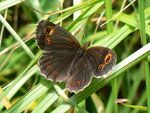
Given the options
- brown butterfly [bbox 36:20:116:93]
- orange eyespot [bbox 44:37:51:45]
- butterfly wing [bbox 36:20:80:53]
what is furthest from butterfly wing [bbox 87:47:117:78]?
orange eyespot [bbox 44:37:51:45]

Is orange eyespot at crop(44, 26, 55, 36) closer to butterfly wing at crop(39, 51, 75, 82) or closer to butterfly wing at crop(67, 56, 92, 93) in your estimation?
butterfly wing at crop(39, 51, 75, 82)

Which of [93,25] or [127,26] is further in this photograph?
[93,25]

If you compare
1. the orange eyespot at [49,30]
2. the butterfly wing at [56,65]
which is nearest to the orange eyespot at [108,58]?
the butterfly wing at [56,65]

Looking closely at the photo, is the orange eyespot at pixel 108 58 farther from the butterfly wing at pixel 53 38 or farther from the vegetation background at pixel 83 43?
the butterfly wing at pixel 53 38

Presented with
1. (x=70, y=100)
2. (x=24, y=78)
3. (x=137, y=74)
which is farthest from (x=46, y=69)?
(x=137, y=74)

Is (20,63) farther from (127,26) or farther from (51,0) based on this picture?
(127,26)

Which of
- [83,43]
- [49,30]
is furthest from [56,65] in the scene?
[83,43]
